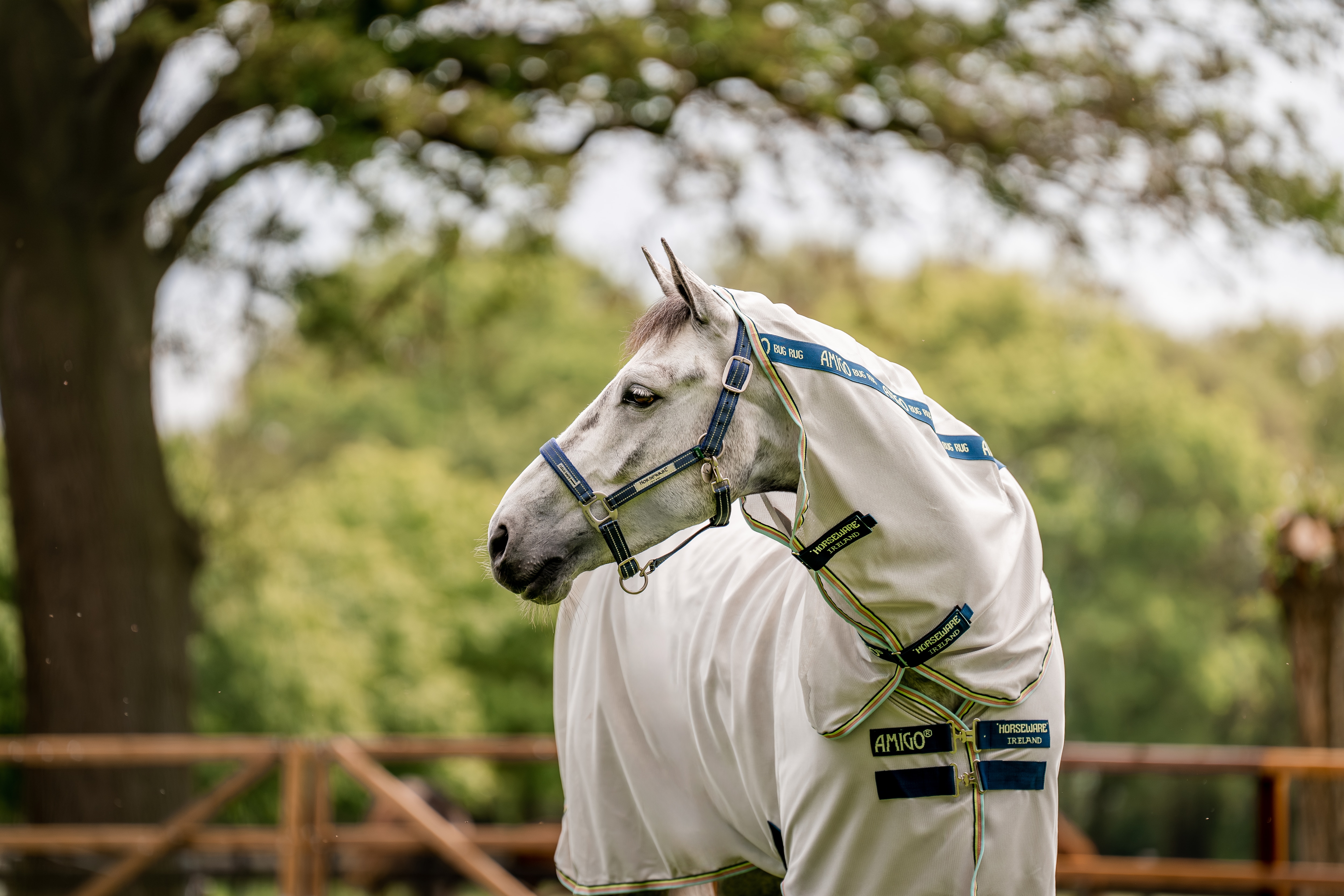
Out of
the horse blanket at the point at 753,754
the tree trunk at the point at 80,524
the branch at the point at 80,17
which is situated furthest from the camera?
the branch at the point at 80,17

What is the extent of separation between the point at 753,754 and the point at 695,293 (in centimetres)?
92

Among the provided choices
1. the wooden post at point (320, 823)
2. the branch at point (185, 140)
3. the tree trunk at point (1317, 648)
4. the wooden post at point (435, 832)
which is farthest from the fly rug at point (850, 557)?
the branch at point (185, 140)

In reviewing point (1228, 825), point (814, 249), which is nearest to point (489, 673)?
point (814, 249)

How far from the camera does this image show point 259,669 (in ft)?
45.4

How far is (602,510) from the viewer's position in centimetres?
186

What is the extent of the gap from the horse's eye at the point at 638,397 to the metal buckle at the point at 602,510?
0.51 feet

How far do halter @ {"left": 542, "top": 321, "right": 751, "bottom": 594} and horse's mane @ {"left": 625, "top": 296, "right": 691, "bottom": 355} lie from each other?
0.11 meters

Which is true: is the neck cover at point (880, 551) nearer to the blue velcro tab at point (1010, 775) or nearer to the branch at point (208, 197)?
the blue velcro tab at point (1010, 775)

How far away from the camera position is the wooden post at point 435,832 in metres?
5.10

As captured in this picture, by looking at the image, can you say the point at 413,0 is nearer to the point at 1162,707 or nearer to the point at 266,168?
the point at 266,168

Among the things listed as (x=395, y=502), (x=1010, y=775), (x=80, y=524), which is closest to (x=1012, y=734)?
(x=1010, y=775)

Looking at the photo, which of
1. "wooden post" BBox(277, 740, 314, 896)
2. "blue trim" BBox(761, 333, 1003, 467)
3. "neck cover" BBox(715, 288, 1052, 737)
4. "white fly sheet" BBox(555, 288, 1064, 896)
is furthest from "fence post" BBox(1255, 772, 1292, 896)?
"wooden post" BBox(277, 740, 314, 896)

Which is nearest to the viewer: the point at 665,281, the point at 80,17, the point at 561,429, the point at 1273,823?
the point at 665,281

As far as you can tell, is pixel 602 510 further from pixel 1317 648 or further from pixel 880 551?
pixel 1317 648
